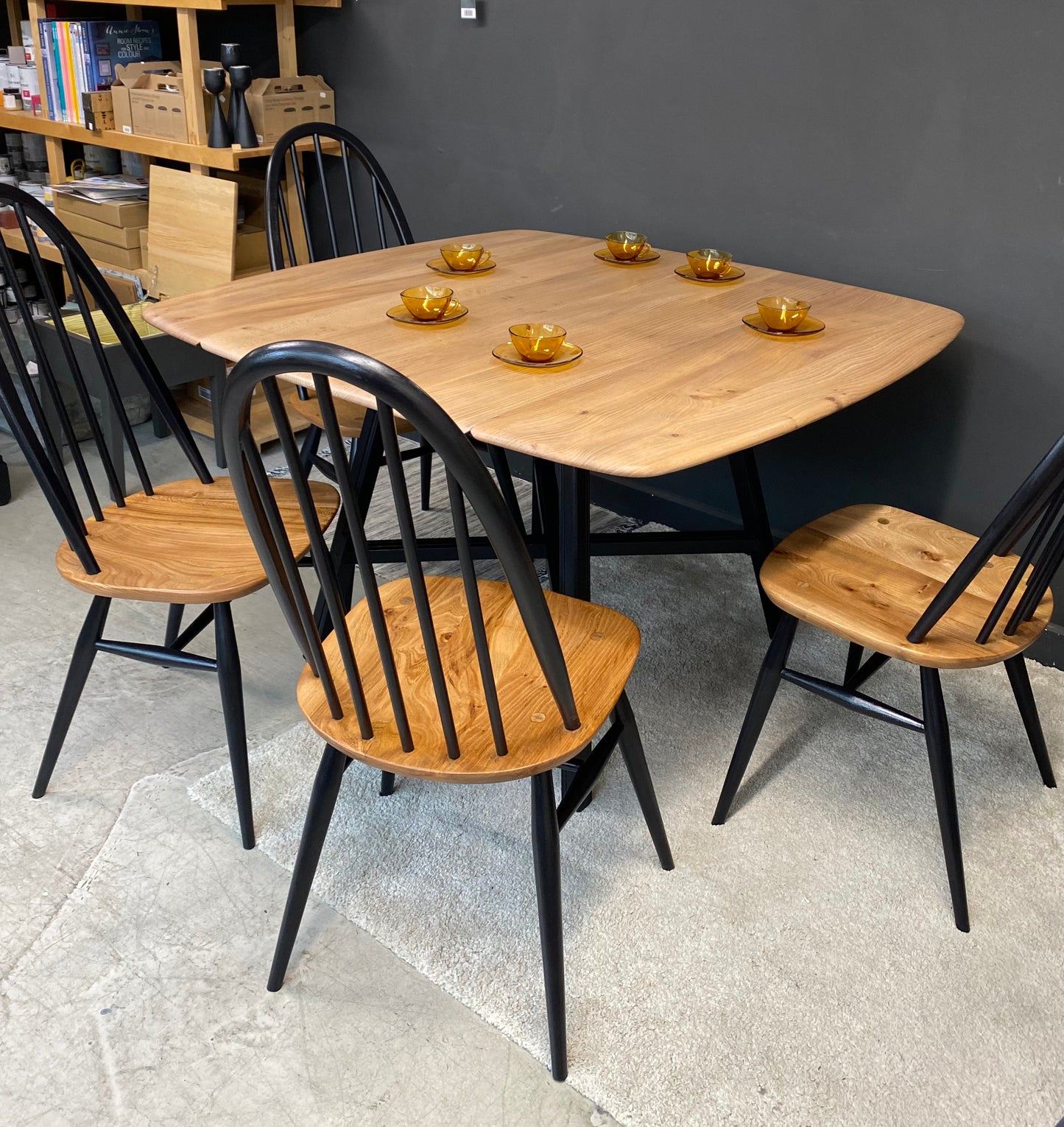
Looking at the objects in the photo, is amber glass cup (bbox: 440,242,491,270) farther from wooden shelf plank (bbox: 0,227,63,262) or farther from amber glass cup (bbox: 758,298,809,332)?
wooden shelf plank (bbox: 0,227,63,262)

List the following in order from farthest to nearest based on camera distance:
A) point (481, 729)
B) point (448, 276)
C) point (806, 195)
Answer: point (806, 195) → point (448, 276) → point (481, 729)

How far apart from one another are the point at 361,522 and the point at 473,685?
11.7 inches

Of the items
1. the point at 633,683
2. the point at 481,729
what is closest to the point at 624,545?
the point at 633,683

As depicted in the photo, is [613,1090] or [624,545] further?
[624,545]

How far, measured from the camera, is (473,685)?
4.24 ft

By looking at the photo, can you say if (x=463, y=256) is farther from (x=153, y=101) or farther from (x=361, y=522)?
(x=153, y=101)

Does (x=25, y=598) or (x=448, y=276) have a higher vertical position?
(x=448, y=276)

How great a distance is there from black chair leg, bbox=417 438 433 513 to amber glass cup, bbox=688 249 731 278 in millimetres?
724

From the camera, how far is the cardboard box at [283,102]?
9.17ft

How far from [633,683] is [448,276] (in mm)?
874

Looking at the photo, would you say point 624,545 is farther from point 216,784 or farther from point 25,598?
point 25,598

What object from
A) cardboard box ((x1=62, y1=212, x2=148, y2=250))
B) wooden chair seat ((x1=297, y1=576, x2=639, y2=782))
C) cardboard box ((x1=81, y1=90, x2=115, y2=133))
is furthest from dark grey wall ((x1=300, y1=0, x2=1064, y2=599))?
wooden chair seat ((x1=297, y1=576, x2=639, y2=782))

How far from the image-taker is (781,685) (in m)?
2.08

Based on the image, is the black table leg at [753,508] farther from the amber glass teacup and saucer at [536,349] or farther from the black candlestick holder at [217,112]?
the black candlestick holder at [217,112]
